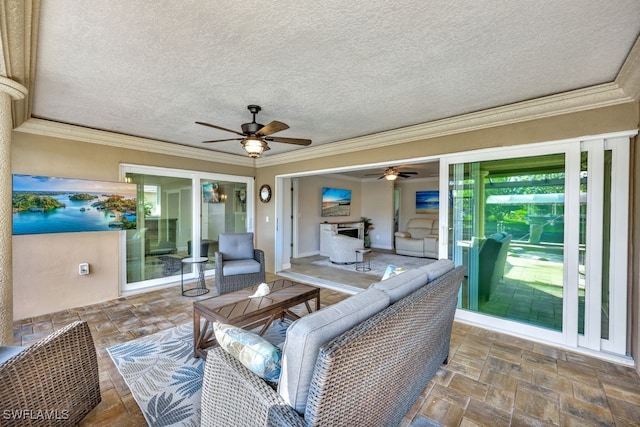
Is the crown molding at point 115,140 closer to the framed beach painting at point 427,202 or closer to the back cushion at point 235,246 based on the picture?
the back cushion at point 235,246

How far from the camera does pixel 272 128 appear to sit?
2646mm

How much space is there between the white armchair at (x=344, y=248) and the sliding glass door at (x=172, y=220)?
7.59 ft

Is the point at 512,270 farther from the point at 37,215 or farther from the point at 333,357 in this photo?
the point at 37,215

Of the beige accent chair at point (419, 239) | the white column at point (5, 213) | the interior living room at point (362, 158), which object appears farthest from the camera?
the beige accent chair at point (419, 239)

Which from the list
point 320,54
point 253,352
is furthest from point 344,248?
point 253,352

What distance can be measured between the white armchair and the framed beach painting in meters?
3.34

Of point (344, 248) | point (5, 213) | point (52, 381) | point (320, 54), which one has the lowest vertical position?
point (52, 381)

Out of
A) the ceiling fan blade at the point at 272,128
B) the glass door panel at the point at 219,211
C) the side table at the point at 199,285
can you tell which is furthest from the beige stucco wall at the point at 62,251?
the ceiling fan blade at the point at 272,128

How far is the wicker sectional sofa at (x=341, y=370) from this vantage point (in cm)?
101

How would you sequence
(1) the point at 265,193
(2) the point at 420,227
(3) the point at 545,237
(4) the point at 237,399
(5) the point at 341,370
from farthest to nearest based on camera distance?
1. (2) the point at 420,227
2. (1) the point at 265,193
3. (3) the point at 545,237
4. (4) the point at 237,399
5. (5) the point at 341,370

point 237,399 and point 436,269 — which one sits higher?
point 436,269

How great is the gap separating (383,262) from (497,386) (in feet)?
15.2

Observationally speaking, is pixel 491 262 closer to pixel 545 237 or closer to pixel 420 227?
pixel 545 237

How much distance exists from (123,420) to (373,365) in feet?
5.74
